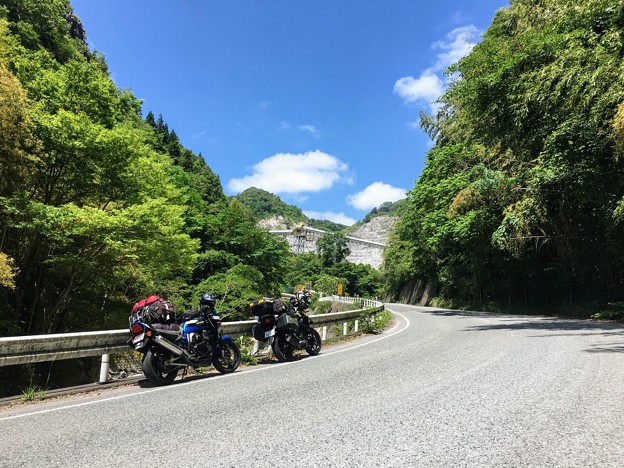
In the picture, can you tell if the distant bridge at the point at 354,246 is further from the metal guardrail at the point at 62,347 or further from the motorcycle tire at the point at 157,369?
the motorcycle tire at the point at 157,369

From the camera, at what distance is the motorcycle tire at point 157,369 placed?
21.1 feet

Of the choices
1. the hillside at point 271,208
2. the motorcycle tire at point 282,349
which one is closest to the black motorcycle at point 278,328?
the motorcycle tire at point 282,349

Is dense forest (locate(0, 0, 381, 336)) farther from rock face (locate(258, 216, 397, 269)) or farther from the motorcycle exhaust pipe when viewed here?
rock face (locate(258, 216, 397, 269))

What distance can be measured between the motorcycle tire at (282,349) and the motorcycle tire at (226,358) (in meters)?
1.05

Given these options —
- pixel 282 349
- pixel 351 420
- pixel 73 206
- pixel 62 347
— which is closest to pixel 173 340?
pixel 62 347

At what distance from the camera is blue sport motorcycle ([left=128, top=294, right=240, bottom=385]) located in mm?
6418

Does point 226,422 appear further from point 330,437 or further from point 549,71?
point 549,71

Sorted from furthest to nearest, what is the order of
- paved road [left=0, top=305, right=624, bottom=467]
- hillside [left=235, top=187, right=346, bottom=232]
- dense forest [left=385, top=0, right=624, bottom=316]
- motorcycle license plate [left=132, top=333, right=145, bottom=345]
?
hillside [left=235, top=187, right=346, bottom=232], dense forest [left=385, top=0, right=624, bottom=316], motorcycle license plate [left=132, top=333, right=145, bottom=345], paved road [left=0, top=305, right=624, bottom=467]

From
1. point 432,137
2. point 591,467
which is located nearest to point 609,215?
point 591,467

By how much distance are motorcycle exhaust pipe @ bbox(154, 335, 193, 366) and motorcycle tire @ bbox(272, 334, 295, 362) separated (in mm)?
2299

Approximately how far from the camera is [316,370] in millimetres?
7340

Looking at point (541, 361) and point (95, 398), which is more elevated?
point (541, 361)

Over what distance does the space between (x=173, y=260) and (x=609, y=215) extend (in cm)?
1969

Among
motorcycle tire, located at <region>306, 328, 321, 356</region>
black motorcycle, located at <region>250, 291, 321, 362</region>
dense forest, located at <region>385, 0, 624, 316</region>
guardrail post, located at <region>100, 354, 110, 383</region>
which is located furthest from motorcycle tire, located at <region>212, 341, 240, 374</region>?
dense forest, located at <region>385, 0, 624, 316</region>
